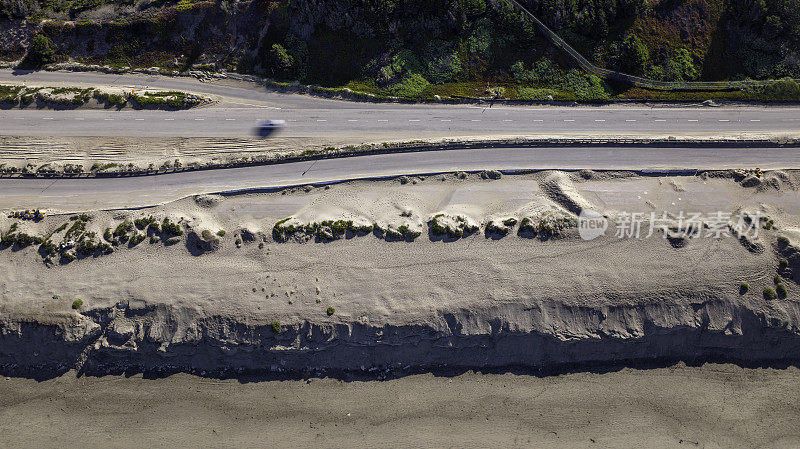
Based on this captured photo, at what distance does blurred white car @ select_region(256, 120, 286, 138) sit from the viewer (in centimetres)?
5234

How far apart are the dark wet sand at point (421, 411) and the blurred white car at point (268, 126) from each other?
32.6m

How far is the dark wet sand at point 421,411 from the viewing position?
141ft

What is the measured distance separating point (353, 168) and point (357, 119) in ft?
28.1

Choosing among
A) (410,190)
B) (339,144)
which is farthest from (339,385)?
(339,144)

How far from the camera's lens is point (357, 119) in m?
53.5

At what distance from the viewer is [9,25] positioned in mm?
54375

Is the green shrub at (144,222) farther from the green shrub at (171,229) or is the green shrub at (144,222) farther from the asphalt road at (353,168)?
the asphalt road at (353,168)

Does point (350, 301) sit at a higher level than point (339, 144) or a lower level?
lower

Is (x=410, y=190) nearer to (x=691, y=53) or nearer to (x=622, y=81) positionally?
(x=622, y=81)

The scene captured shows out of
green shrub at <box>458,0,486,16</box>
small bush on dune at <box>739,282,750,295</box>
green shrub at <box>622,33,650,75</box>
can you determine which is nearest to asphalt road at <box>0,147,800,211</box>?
green shrub at <box>622,33,650,75</box>

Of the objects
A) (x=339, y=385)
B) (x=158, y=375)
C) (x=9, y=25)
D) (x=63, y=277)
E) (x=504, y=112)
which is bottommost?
(x=158, y=375)

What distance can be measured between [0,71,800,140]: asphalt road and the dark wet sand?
3200 centimetres

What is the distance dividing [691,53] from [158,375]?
84.8 meters

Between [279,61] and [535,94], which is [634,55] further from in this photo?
[279,61]
